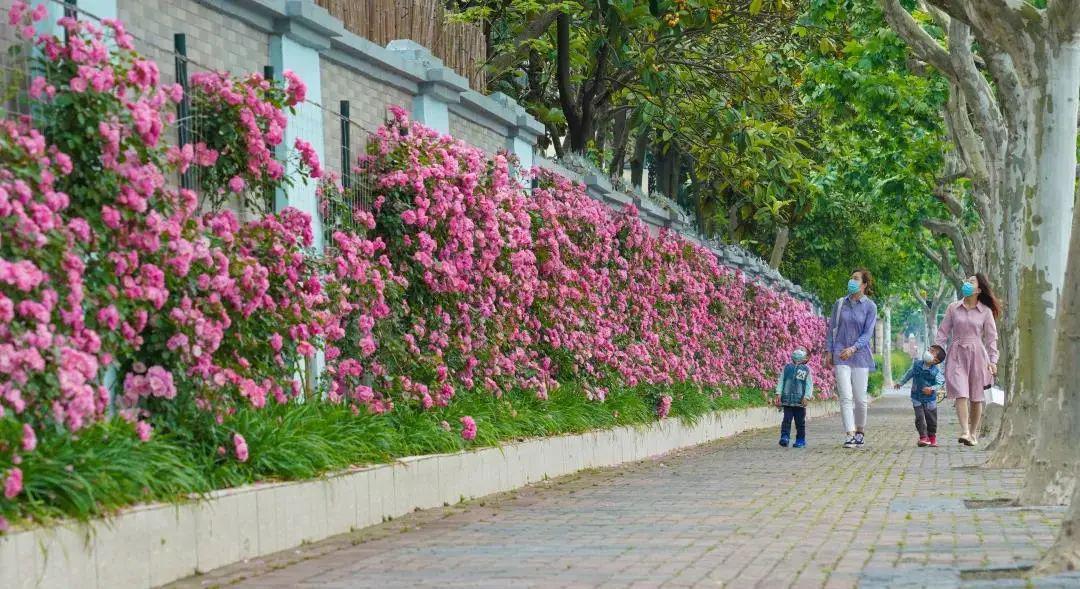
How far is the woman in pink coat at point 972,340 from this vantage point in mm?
19484

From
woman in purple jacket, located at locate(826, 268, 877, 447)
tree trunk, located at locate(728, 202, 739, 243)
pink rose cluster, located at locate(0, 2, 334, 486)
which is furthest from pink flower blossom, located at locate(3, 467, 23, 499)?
tree trunk, located at locate(728, 202, 739, 243)

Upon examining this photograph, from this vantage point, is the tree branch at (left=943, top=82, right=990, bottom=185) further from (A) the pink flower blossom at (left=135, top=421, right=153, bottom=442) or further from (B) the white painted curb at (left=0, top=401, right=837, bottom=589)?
(A) the pink flower blossom at (left=135, top=421, right=153, bottom=442)

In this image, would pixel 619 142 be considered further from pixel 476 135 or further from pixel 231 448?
pixel 231 448

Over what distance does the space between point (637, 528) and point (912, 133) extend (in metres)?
23.5

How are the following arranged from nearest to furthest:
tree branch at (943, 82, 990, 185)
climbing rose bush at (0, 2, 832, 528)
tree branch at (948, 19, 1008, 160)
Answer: climbing rose bush at (0, 2, 832, 528) < tree branch at (948, 19, 1008, 160) < tree branch at (943, 82, 990, 185)

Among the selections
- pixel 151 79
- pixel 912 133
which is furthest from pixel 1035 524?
pixel 912 133

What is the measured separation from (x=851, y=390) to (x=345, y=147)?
31.4 feet

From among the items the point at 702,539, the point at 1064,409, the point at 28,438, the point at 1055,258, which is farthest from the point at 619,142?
the point at 28,438

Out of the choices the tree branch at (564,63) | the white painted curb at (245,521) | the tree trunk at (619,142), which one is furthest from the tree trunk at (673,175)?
the white painted curb at (245,521)

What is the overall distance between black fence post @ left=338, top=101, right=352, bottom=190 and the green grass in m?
1.75

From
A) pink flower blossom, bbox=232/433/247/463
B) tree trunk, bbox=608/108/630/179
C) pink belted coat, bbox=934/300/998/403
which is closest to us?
pink flower blossom, bbox=232/433/247/463

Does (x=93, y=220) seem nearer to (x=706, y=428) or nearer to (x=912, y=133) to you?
(x=706, y=428)

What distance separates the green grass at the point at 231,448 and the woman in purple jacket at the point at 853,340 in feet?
17.8

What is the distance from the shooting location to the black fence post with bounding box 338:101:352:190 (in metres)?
12.6
